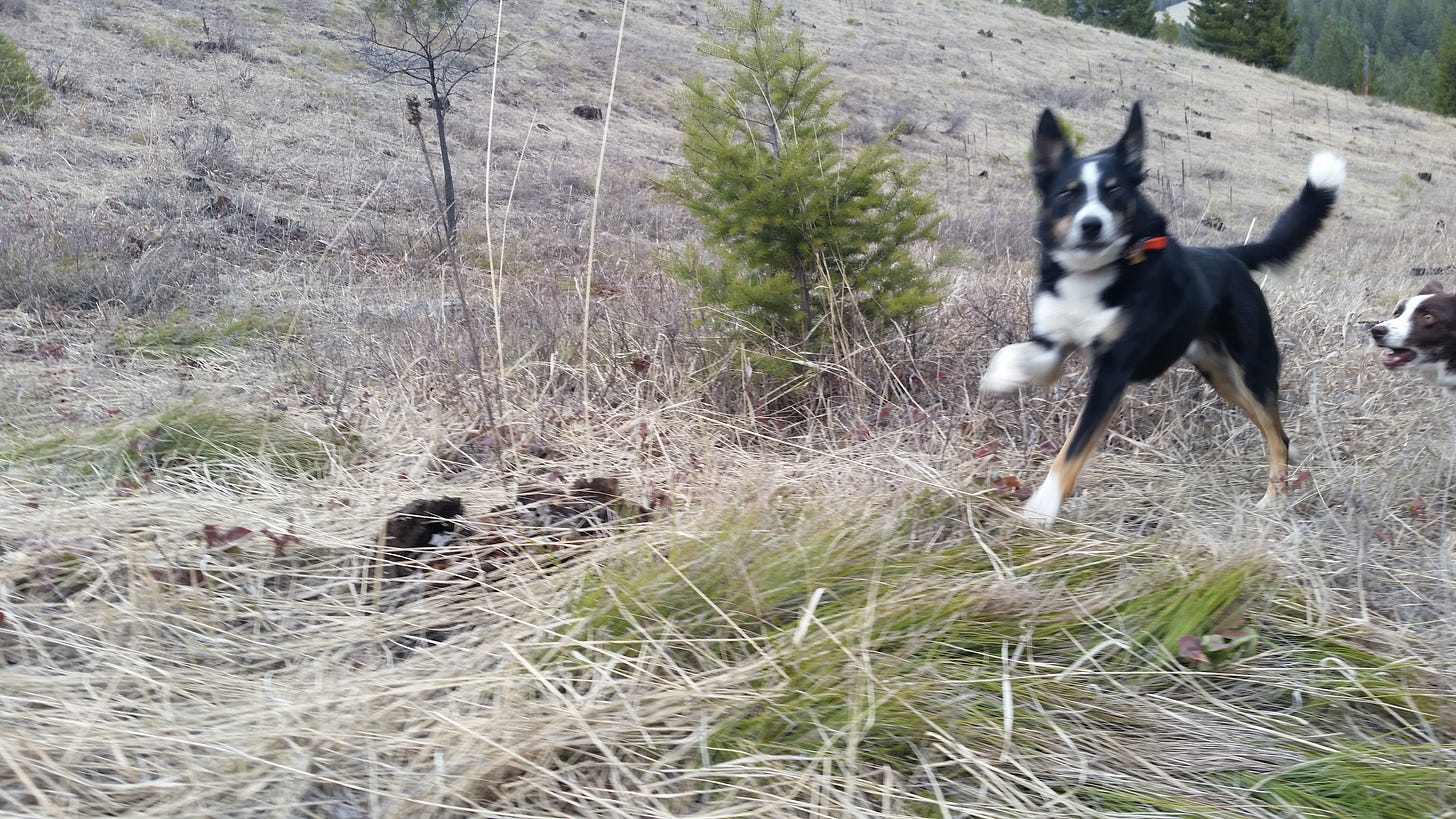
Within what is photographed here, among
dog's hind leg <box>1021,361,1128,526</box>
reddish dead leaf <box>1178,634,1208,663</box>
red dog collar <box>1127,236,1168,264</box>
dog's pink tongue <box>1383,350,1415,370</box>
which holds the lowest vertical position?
reddish dead leaf <box>1178,634,1208,663</box>

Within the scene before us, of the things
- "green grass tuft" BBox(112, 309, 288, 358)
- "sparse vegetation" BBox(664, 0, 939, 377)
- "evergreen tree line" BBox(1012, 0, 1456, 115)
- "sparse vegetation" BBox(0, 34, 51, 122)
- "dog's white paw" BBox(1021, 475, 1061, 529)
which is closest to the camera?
"dog's white paw" BBox(1021, 475, 1061, 529)

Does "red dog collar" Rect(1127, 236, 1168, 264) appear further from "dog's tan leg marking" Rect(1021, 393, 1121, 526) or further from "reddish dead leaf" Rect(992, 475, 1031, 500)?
"reddish dead leaf" Rect(992, 475, 1031, 500)

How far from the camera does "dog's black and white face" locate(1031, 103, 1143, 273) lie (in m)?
3.22

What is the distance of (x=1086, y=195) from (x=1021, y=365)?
58 cm

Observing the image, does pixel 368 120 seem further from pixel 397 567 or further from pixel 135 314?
pixel 397 567

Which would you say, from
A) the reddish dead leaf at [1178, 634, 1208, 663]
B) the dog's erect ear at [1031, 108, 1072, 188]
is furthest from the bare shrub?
the reddish dead leaf at [1178, 634, 1208, 663]

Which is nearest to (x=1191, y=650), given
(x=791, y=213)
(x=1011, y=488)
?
(x=1011, y=488)

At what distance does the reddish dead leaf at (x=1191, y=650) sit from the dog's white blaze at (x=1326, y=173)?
2.64 meters

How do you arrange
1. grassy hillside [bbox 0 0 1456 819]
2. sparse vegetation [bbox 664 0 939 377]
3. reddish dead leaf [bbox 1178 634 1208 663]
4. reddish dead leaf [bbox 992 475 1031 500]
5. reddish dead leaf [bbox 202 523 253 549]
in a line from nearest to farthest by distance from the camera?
1. grassy hillside [bbox 0 0 1456 819]
2. reddish dead leaf [bbox 1178 634 1208 663]
3. reddish dead leaf [bbox 202 523 253 549]
4. reddish dead leaf [bbox 992 475 1031 500]
5. sparse vegetation [bbox 664 0 939 377]

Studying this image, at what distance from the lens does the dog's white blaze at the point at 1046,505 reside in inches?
123

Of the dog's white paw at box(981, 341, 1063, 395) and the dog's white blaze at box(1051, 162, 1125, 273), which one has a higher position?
the dog's white blaze at box(1051, 162, 1125, 273)

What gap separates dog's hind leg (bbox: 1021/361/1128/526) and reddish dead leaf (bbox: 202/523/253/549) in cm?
233

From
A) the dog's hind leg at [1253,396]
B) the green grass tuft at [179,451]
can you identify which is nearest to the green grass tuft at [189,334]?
the green grass tuft at [179,451]

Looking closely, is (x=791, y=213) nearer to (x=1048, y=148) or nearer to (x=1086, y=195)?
(x=1048, y=148)
